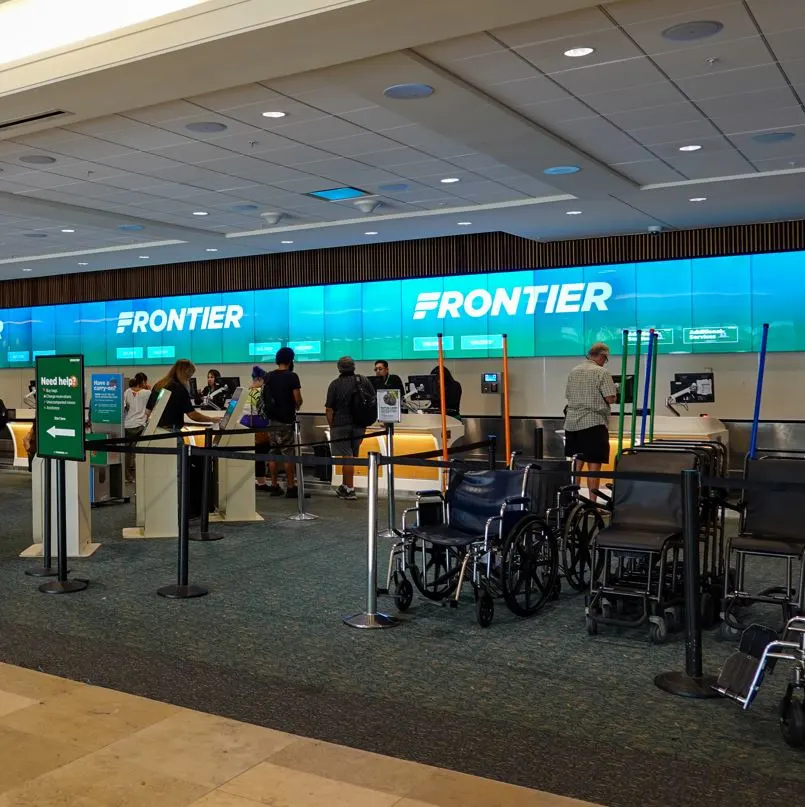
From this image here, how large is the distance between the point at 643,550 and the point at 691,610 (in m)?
0.83

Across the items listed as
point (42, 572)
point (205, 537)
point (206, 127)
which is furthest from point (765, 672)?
point (206, 127)

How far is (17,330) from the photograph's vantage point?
17.8 m

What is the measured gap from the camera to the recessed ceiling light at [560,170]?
306 inches

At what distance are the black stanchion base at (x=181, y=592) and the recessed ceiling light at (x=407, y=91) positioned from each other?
3.24m

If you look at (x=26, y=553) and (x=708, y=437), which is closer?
(x=26, y=553)

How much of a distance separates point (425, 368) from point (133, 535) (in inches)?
255

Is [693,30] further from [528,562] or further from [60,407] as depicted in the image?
[60,407]

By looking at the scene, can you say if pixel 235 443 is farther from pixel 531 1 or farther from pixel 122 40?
pixel 531 1

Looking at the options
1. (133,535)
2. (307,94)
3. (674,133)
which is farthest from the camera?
(133,535)

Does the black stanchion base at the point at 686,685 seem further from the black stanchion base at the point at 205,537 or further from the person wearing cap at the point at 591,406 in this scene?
the black stanchion base at the point at 205,537

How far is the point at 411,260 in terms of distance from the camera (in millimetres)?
13148

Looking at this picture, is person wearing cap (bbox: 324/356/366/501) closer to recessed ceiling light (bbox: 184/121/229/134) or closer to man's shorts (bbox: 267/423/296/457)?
man's shorts (bbox: 267/423/296/457)

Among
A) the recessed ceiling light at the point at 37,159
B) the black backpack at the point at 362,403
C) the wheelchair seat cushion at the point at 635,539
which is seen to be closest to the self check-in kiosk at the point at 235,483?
the black backpack at the point at 362,403

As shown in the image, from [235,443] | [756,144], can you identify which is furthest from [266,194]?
[756,144]
